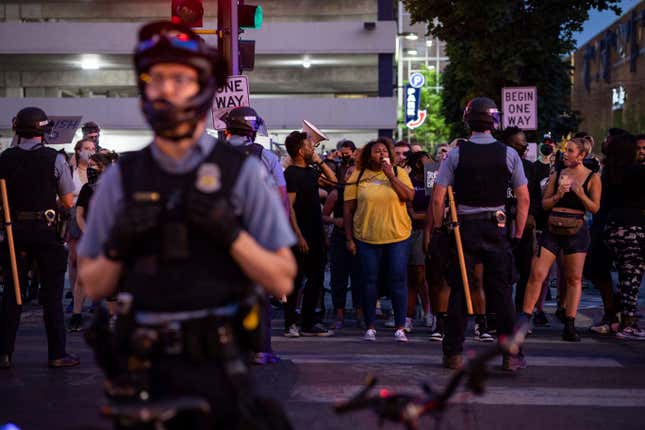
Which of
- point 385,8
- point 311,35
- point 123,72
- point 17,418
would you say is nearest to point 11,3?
point 123,72

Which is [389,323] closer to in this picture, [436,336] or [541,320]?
[436,336]

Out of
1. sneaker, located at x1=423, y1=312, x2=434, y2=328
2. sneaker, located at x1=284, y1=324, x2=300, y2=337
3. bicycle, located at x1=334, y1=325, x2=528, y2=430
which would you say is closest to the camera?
bicycle, located at x1=334, y1=325, x2=528, y2=430

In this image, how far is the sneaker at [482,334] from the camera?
32.5 feet

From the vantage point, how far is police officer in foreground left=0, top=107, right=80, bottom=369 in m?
8.14

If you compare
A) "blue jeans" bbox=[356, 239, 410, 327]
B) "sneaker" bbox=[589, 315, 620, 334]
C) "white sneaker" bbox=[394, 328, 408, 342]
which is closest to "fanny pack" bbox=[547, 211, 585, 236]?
"sneaker" bbox=[589, 315, 620, 334]

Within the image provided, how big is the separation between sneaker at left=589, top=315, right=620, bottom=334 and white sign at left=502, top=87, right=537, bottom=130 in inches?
267

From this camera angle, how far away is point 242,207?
3.31m

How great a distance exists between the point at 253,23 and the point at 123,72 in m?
33.4

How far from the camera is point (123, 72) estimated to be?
147 ft

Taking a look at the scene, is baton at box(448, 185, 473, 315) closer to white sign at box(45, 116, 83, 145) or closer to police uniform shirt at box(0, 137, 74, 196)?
police uniform shirt at box(0, 137, 74, 196)

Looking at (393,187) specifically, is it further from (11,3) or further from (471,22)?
(11,3)

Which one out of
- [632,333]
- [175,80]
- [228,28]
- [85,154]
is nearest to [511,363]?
[632,333]

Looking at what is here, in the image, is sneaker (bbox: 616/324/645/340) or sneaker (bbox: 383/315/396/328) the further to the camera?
sneaker (bbox: 383/315/396/328)

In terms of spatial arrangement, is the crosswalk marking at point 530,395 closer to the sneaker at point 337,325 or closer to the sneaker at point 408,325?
the sneaker at point 408,325
